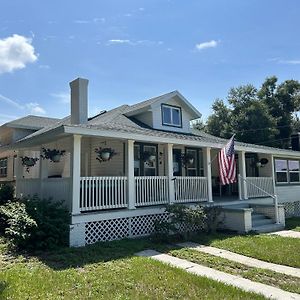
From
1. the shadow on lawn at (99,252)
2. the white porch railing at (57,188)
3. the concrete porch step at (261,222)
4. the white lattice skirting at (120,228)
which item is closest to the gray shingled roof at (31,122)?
the white porch railing at (57,188)

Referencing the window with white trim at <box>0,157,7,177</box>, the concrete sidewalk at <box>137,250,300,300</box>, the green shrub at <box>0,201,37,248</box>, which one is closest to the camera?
the concrete sidewalk at <box>137,250,300,300</box>

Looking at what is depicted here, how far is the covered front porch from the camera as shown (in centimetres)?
956

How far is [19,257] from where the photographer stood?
7660mm

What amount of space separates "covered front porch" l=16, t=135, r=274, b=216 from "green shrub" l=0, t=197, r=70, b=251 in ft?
1.54

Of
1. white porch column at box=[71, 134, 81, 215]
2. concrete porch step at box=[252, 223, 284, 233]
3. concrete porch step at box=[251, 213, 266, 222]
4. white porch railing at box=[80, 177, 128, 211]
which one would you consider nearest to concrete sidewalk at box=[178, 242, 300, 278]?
white porch railing at box=[80, 177, 128, 211]

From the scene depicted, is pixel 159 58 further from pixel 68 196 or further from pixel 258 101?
pixel 258 101

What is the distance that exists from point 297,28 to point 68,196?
468 inches

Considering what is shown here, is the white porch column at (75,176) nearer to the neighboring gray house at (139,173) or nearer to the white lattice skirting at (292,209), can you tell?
the neighboring gray house at (139,173)

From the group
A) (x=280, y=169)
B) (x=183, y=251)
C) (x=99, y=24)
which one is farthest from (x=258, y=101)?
(x=183, y=251)

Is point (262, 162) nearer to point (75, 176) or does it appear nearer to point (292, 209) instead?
point (292, 209)

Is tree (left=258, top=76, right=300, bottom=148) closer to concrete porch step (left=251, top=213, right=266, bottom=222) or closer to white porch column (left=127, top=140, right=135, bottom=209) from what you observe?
concrete porch step (left=251, top=213, right=266, bottom=222)

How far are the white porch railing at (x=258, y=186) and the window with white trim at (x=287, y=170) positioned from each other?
1.98 m

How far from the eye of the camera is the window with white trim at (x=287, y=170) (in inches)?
720

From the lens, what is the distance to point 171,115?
15805 millimetres
